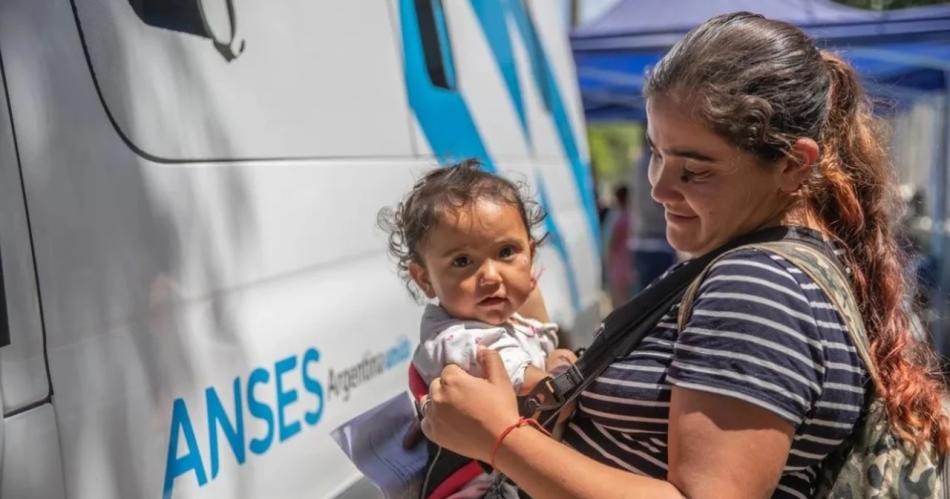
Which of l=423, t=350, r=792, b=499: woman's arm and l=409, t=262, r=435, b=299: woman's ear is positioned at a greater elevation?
l=409, t=262, r=435, b=299: woman's ear

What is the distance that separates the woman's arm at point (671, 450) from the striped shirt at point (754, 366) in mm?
26

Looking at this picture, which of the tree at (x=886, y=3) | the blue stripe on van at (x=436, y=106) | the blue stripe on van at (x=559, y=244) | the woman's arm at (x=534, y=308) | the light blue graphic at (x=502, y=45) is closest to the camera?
the woman's arm at (x=534, y=308)

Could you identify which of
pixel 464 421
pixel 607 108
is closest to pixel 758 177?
pixel 464 421

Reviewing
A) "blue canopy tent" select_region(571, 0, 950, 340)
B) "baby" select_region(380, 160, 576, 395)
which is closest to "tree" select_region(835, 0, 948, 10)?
"blue canopy tent" select_region(571, 0, 950, 340)

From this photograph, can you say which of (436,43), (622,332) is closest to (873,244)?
(622,332)

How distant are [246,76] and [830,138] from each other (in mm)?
1031

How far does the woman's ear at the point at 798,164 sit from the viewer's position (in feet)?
4.34

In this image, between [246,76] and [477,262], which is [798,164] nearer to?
[477,262]

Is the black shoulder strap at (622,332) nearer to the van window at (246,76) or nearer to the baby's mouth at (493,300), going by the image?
the baby's mouth at (493,300)

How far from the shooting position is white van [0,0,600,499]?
1295 millimetres

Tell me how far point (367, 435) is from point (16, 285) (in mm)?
595

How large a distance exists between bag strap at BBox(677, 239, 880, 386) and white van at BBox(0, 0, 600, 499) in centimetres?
82

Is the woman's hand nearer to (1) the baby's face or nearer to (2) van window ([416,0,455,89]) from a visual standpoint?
(1) the baby's face

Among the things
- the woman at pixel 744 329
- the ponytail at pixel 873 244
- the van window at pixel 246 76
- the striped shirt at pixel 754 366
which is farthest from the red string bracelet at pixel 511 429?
the van window at pixel 246 76
